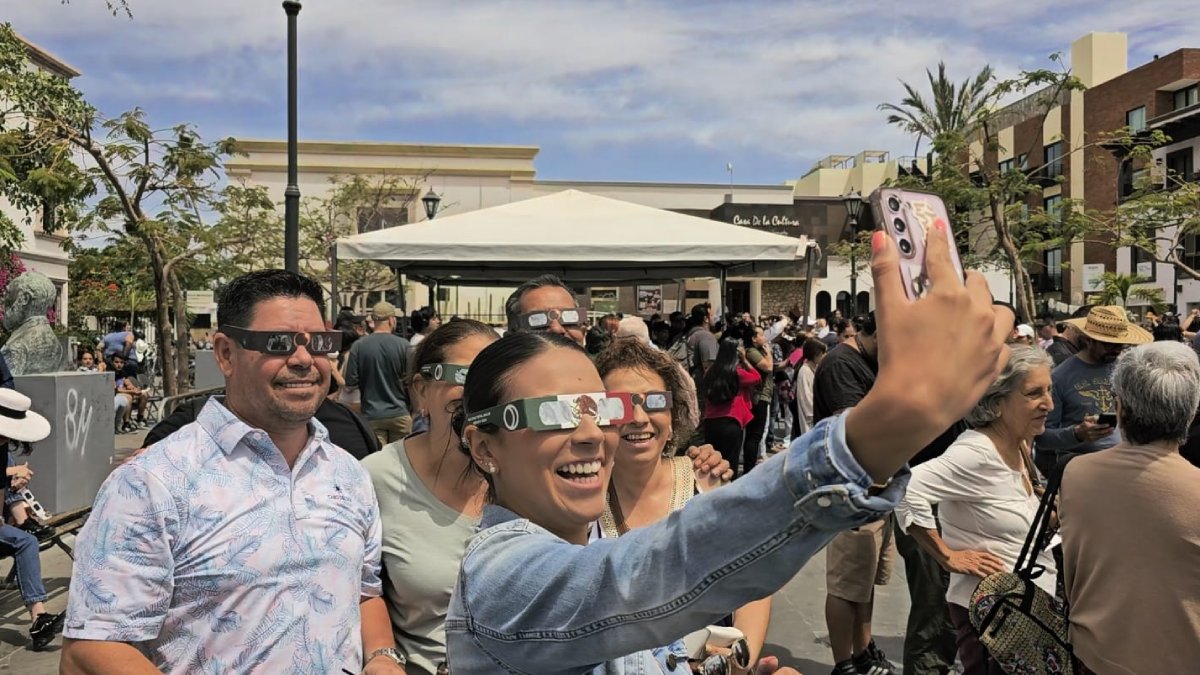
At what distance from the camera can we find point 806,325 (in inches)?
394

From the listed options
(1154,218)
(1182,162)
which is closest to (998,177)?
(1154,218)

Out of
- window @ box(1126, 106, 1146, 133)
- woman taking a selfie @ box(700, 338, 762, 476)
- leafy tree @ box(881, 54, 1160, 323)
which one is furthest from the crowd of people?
window @ box(1126, 106, 1146, 133)

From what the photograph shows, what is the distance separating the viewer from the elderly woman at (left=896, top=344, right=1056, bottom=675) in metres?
3.47

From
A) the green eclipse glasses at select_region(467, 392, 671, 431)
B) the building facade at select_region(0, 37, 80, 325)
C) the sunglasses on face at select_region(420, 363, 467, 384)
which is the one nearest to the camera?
the green eclipse glasses at select_region(467, 392, 671, 431)

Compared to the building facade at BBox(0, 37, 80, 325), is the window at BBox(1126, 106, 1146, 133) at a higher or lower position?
higher

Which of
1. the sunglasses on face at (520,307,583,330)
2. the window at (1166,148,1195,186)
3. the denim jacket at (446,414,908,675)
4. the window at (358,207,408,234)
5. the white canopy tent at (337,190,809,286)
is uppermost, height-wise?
the window at (1166,148,1195,186)

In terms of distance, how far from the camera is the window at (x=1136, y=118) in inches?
1469

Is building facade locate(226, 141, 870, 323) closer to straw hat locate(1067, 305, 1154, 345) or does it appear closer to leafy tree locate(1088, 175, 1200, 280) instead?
leafy tree locate(1088, 175, 1200, 280)

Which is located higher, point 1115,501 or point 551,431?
point 551,431

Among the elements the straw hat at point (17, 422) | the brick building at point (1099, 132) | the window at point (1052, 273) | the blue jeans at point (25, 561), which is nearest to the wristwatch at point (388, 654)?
the straw hat at point (17, 422)

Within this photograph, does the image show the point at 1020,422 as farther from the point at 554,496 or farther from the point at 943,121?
the point at 943,121

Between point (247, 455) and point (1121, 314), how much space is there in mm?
5268

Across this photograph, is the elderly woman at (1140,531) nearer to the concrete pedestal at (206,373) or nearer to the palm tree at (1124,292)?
the concrete pedestal at (206,373)

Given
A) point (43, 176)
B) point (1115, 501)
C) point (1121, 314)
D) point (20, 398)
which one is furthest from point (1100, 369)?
point (43, 176)
